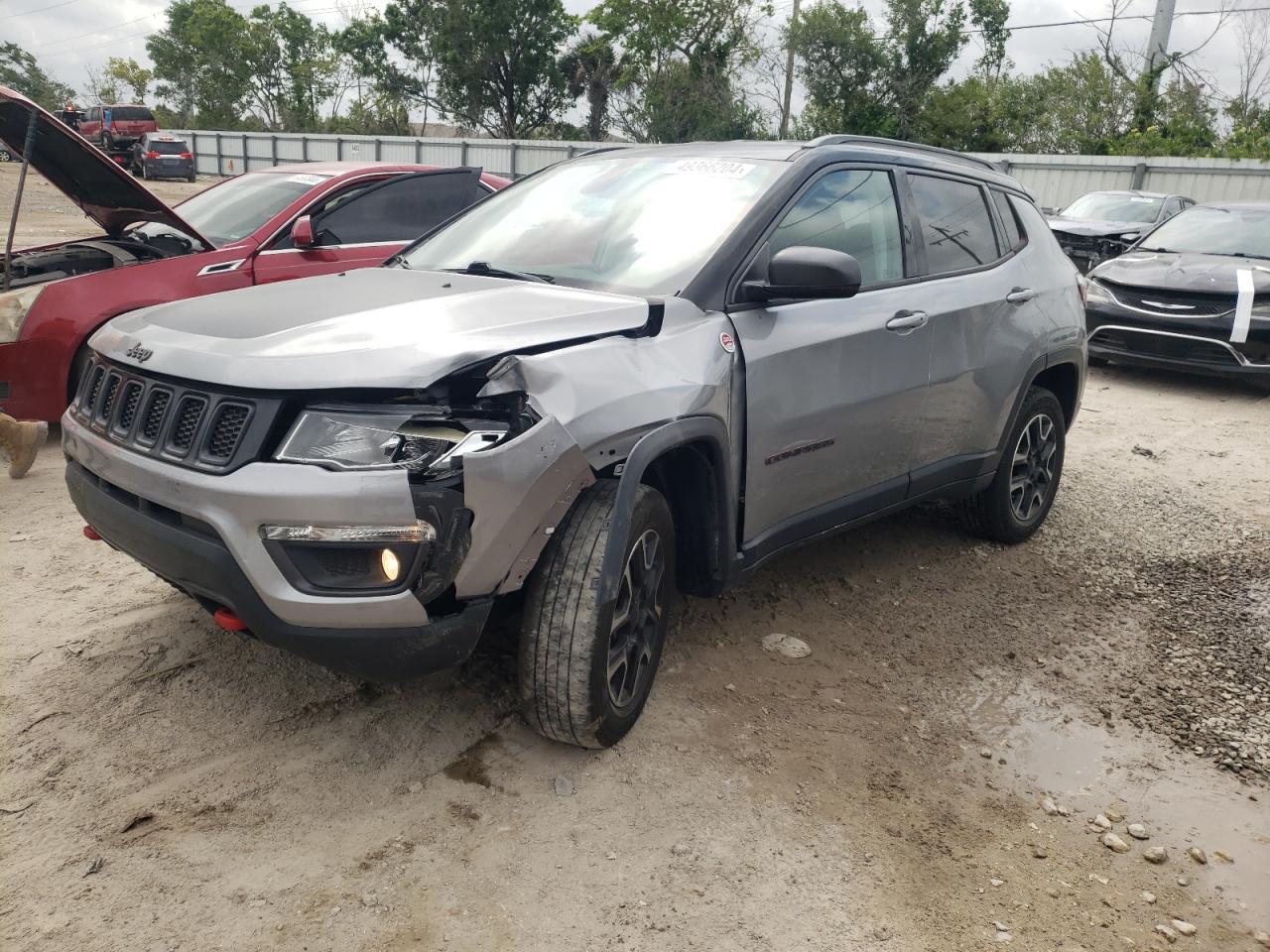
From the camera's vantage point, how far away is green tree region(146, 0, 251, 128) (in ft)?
190

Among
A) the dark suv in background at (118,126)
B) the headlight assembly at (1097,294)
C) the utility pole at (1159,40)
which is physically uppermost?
the utility pole at (1159,40)

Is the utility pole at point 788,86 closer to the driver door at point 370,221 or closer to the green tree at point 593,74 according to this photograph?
the green tree at point 593,74

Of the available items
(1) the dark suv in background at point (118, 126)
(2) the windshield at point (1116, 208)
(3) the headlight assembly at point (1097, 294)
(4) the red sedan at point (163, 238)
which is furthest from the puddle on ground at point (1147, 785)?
(1) the dark suv in background at point (118, 126)

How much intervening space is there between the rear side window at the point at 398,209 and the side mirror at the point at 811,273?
3839 millimetres

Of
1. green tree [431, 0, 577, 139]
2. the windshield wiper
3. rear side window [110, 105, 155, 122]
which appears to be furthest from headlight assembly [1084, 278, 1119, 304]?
green tree [431, 0, 577, 139]

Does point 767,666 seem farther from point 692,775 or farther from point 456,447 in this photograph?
point 456,447

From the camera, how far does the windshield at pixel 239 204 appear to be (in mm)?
6305

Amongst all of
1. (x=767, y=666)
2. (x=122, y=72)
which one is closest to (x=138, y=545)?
(x=767, y=666)

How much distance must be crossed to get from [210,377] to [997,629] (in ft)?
10.1

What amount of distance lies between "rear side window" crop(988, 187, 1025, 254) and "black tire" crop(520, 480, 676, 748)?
260cm

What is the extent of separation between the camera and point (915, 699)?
353cm

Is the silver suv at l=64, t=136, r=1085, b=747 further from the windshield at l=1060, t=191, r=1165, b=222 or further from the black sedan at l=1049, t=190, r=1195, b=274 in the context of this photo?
the windshield at l=1060, t=191, r=1165, b=222

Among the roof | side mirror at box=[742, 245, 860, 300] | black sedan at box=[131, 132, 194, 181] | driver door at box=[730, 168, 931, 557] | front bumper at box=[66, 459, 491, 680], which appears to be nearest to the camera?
front bumper at box=[66, 459, 491, 680]

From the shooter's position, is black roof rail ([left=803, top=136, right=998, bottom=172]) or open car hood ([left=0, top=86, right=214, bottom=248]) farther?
open car hood ([left=0, top=86, right=214, bottom=248])
